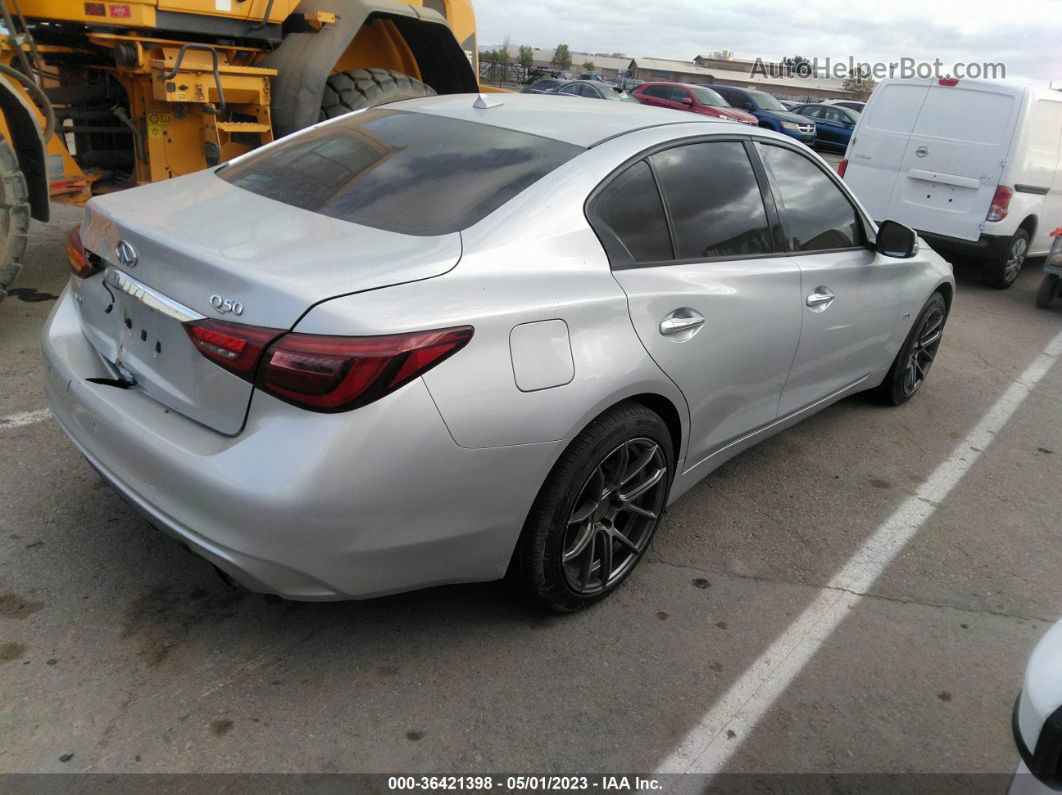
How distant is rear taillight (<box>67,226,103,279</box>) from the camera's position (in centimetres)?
272

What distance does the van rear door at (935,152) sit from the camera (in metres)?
8.31

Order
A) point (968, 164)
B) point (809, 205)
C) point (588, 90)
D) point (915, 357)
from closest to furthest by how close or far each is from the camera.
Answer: point (809, 205) < point (915, 357) < point (968, 164) < point (588, 90)

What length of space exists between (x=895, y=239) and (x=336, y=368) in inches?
118

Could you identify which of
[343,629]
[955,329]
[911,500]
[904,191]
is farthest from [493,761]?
[904,191]

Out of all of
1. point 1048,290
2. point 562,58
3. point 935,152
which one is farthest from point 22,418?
point 562,58

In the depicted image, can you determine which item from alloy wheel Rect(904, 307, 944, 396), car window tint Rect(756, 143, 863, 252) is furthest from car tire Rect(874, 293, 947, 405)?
car window tint Rect(756, 143, 863, 252)

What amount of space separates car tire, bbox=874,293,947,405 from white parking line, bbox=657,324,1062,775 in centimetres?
48

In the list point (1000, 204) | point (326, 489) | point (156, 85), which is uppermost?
point (156, 85)

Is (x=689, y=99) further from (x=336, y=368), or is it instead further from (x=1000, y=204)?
(x=336, y=368)

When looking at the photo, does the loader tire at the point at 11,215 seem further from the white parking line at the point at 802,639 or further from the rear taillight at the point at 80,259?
the white parking line at the point at 802,639

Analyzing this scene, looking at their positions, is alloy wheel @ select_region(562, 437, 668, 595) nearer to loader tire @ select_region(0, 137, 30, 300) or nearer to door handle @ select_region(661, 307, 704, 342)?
door handle @ select_region(661, 307, 704, 342)

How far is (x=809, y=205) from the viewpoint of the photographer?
3.78 meters

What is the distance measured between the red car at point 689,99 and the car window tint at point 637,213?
60.6ft

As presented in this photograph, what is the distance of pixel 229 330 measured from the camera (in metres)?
2.18
